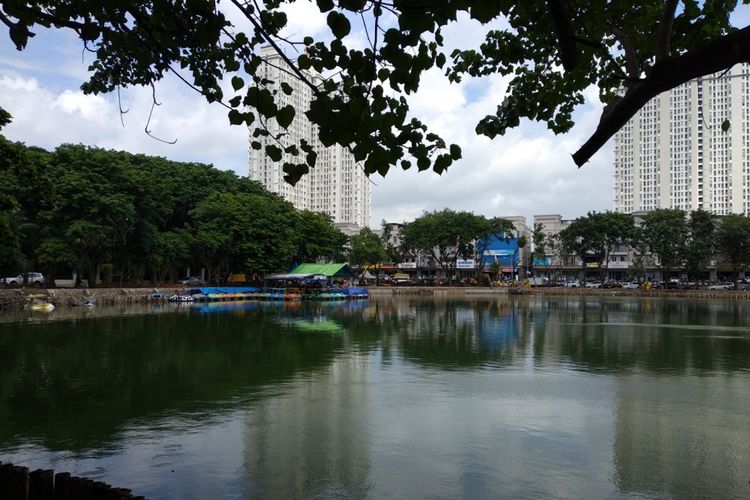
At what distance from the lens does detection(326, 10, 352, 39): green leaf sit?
3.04 meters

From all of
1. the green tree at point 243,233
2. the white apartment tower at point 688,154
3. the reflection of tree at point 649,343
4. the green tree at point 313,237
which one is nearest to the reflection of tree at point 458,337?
the reflection of tree at point 649,343

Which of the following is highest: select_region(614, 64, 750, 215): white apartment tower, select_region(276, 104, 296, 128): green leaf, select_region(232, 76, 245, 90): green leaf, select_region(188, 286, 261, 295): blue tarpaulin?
select_region(614, 64, 750, 215): white apartment tower

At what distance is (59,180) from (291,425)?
29658mm

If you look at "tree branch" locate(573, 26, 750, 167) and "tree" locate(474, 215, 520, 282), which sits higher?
"tree" locate(474, 215, 520, 282)

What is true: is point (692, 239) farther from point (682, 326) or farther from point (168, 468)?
point (168, 468)

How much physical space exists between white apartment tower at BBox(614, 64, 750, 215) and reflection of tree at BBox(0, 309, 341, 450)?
85.9 m

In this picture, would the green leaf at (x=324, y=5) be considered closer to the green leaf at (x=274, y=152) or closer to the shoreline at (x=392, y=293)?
the green leaf at (x=274, y=152)

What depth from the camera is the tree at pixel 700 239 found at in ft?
176

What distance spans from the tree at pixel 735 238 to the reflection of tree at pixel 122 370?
4772cm

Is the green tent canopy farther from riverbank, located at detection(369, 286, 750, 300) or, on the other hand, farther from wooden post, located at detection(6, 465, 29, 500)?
wooden post, located at detection(6, 465, 29, 500)

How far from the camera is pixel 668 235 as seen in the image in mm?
54969

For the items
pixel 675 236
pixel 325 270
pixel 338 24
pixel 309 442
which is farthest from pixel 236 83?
pixel 675 236

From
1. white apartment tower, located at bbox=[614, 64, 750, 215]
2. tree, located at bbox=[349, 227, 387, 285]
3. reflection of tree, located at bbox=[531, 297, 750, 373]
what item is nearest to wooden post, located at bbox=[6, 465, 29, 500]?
reflection of tree, located at bbox=[531, 297, 750, 373]

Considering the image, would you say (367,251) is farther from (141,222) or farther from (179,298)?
(141,222)
